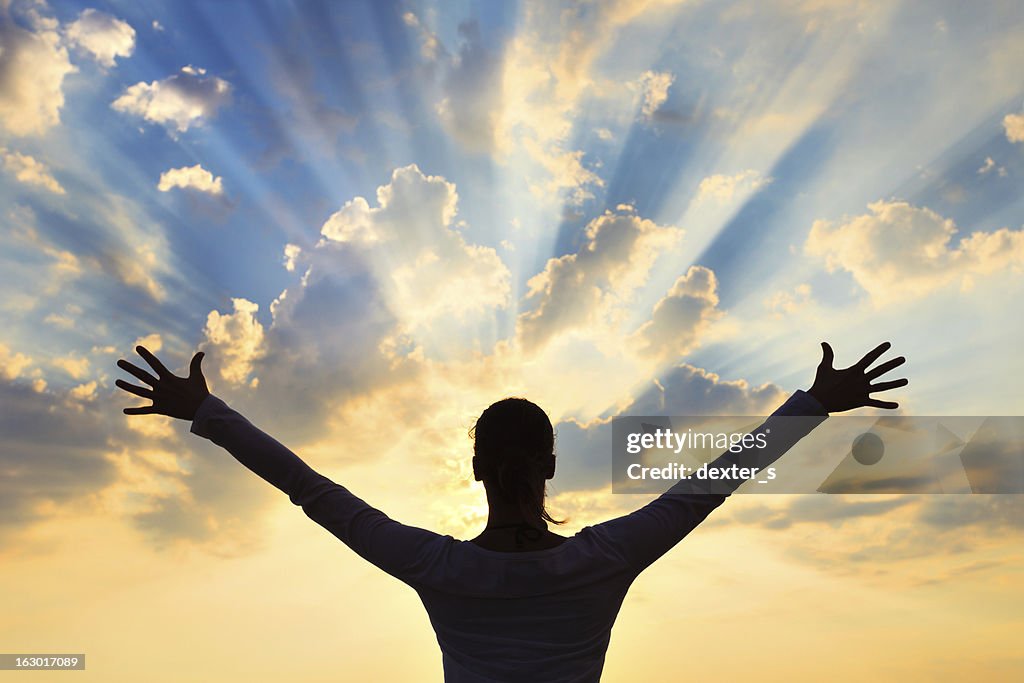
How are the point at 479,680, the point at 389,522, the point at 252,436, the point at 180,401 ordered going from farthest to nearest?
the point at 180,401 → the point at 252,436 → the point at 389,522 → the point at 479,680

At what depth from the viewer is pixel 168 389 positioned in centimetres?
562

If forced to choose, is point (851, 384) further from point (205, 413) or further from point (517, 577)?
point (205, 413)

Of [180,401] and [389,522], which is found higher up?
[180,401]

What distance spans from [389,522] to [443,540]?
0.37 m

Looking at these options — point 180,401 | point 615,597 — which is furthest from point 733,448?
point 180,401

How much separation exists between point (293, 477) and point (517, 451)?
146cm

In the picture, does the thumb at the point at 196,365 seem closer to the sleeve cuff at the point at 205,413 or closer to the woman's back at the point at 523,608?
the sleeve cuff at the point at 205,413

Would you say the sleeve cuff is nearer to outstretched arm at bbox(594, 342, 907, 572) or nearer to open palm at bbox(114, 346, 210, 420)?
open palm at bbox(114, 346, 210, 420)

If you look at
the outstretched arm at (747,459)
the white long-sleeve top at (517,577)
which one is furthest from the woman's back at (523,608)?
the outstretched arm at (747,459)

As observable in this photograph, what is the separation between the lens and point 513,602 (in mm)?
4578

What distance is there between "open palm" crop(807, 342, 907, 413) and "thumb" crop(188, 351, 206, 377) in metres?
4.43

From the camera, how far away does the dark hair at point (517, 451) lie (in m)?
4.84

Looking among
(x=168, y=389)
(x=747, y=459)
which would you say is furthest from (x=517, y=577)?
(x=168, y=389)

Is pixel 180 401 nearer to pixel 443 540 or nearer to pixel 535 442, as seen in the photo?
pixel 443 540
